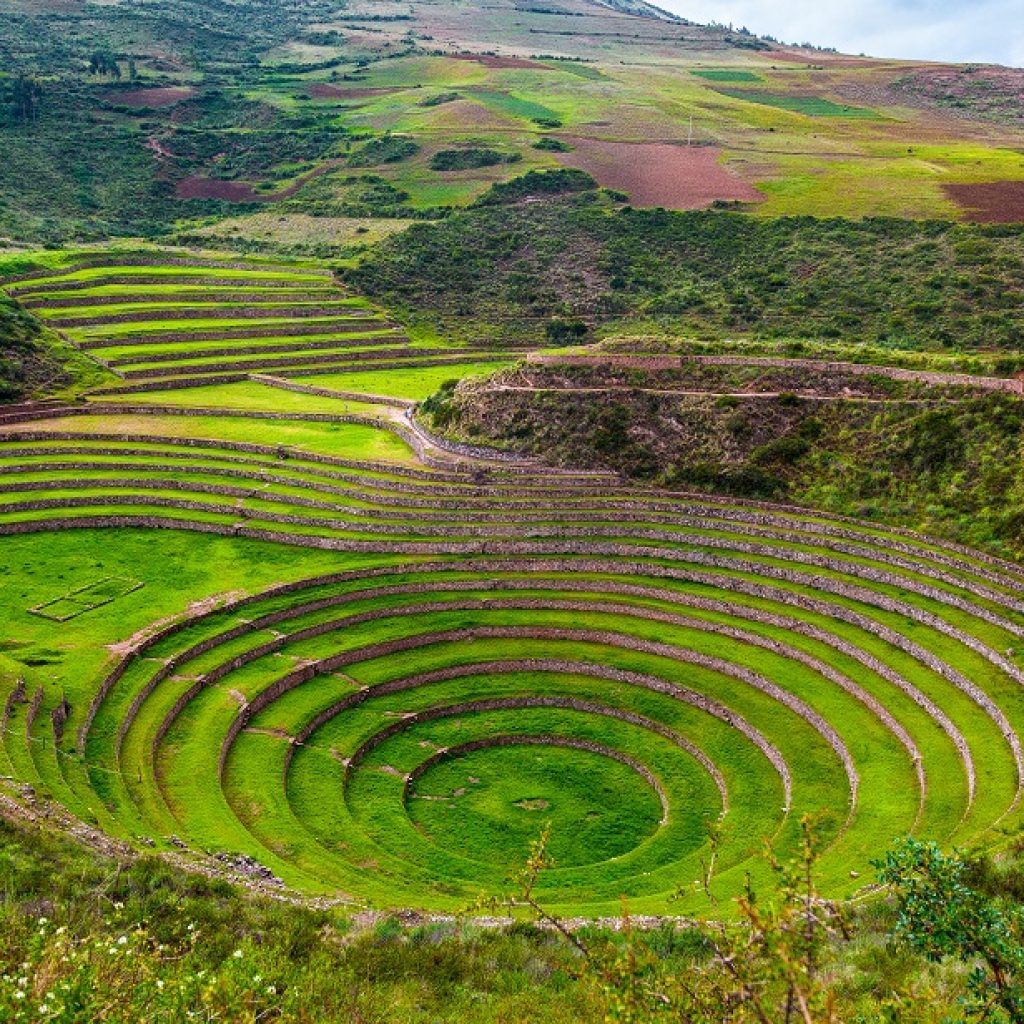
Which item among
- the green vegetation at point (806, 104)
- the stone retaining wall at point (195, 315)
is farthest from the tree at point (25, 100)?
the green vegetation at point (806, 104)

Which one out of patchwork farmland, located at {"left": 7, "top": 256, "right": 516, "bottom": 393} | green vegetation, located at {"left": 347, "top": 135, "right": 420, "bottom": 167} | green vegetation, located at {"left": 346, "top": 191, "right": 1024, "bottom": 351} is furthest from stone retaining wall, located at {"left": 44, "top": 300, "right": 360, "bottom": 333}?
green vegetation, located at {"left": 347, "top": 135, "right": 420, "bottom": 167}

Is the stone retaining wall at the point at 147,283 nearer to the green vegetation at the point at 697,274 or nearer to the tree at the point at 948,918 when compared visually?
the green vegetation at the point at 697,274

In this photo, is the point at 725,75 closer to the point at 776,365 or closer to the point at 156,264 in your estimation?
the point at 156,264

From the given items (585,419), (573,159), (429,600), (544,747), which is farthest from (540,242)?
(544,747)

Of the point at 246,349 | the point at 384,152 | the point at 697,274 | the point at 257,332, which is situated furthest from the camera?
the point at 384,152

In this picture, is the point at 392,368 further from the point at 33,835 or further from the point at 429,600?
the point at 33,835

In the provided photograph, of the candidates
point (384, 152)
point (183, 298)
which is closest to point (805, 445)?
point (183, 298)
